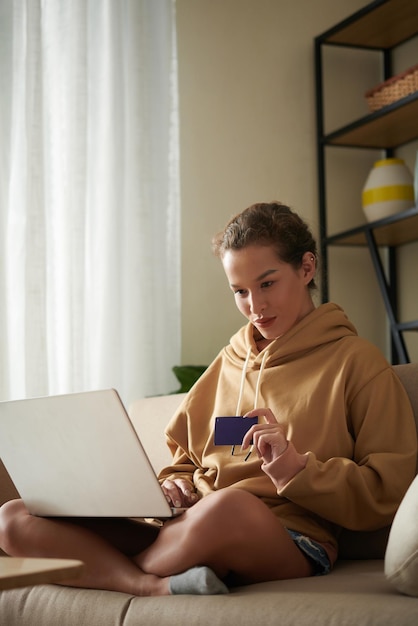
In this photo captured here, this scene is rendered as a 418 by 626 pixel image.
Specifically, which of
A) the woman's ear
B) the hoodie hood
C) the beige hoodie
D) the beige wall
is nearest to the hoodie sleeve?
the beige hoodie

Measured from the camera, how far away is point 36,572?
896 millimetres

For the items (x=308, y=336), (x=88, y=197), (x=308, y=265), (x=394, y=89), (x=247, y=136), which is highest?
(x=394, y=89)

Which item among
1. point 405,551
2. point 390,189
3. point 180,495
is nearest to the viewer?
point 405,551

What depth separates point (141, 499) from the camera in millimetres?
1313

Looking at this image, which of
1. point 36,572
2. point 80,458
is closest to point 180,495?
point 80,458

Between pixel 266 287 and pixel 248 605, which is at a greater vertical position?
pixel 266 287

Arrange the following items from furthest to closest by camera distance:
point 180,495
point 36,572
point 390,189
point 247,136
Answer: point 247,136, point 390,189, point 180,495, point 36,572

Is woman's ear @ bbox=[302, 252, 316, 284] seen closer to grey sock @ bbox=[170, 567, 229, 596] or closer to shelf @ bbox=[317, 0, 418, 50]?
grey sock @ bbox=[170, 567, 229, 596]

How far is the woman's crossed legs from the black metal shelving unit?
1483 mm

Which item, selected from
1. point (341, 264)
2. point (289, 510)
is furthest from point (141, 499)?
point (341, 264)

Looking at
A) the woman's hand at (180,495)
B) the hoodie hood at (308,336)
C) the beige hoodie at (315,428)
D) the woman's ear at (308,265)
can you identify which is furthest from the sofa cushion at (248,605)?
the woman's ear at (308,265)

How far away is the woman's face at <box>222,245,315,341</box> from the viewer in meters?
1.64

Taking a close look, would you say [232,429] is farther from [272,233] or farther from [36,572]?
[36,572]

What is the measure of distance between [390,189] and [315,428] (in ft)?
5.09
